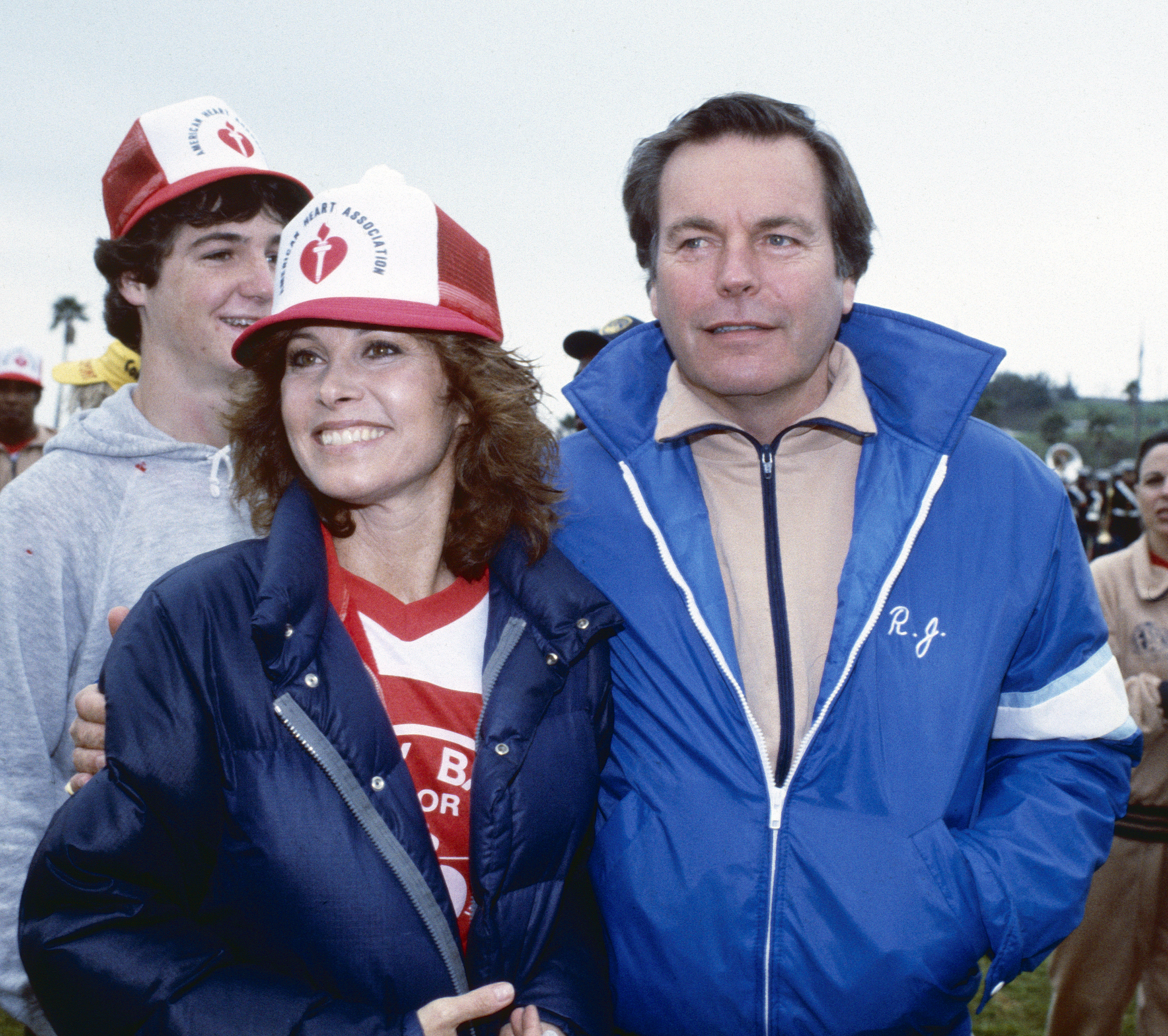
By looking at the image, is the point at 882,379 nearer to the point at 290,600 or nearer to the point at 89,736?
the point at 290,600

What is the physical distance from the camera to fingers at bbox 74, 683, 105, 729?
5.65 feet

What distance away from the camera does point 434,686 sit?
1.82 m

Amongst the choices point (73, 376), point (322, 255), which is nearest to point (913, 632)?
point (322, 255)

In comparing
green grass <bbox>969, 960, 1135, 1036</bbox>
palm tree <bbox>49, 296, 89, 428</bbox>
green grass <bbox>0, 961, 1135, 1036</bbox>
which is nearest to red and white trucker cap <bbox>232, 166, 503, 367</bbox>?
green grass <bbox>0, 961, 1135, 1036</bbox>

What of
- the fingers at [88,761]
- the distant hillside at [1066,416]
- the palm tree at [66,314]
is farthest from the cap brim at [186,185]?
the palm tree at [66,314]

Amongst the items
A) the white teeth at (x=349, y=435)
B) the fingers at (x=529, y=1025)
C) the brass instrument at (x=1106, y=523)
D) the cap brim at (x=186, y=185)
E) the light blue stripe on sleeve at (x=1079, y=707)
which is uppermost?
the cap brim at (x=186, y=185)

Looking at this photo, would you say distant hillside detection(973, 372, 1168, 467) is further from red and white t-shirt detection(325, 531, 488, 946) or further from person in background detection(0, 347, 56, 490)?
red and white t-shirt detection(325, 531, 488, 946)

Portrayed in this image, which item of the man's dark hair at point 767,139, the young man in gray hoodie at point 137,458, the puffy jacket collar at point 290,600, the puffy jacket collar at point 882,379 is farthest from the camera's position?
the man's dark hair at point 767,139

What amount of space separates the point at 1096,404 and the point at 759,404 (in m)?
116

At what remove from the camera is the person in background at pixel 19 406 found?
24.0 ft

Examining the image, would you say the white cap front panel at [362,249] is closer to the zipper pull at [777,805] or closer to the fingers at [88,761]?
the fingers at [88,761]

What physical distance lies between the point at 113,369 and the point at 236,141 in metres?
1.86

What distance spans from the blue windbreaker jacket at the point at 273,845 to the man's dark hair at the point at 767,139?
1.48 meters

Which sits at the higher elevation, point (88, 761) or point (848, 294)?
point (848, 294)
